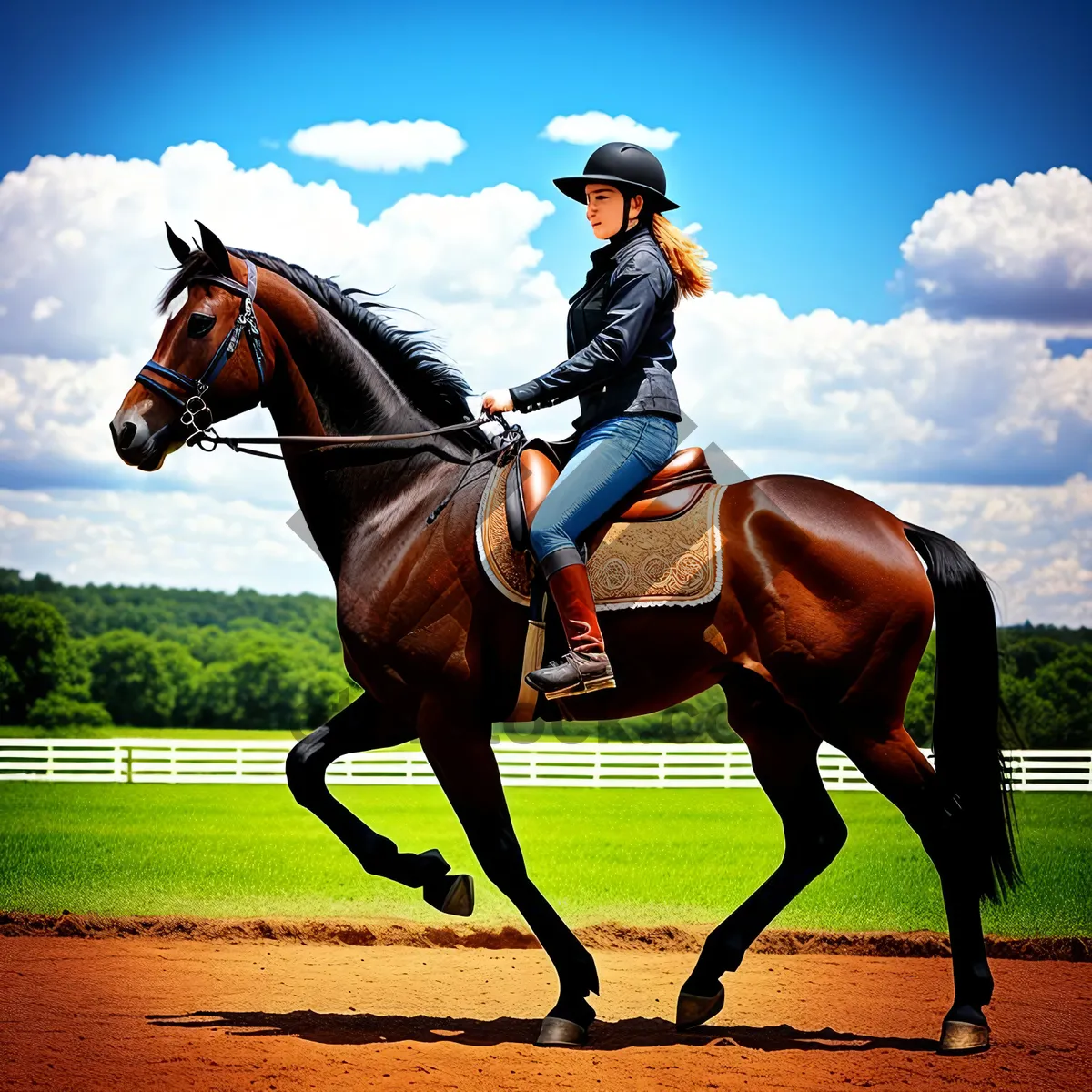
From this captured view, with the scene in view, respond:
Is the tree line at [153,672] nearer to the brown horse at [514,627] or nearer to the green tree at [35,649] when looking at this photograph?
the green tree at [35,649]

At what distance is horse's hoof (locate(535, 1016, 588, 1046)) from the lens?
16.1 feet

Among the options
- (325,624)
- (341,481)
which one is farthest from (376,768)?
(325,624)

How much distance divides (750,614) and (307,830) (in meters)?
10.8

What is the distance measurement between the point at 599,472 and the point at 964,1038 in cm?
287

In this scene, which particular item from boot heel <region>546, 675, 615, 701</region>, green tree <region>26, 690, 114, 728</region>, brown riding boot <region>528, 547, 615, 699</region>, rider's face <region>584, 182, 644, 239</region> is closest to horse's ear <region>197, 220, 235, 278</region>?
rider's face <region>584, 182, 644, 239</region>

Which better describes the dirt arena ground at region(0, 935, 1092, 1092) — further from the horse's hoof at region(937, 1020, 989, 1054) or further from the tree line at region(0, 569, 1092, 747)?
the tree line at region(0, 569, 1092, 747)

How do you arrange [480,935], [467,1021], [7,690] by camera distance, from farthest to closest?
1. [7,690]
2. [480,935]
3. [467,1021]

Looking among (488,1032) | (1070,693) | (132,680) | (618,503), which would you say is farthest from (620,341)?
(132,680)

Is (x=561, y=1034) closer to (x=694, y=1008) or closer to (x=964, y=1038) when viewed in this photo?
(x=694, y=1008)

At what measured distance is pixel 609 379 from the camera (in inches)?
201

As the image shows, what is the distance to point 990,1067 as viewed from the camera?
472cm

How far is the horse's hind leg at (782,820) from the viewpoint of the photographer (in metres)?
5.31

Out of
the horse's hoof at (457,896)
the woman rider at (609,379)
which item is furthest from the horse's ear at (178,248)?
the horse's hoof at (457,896)

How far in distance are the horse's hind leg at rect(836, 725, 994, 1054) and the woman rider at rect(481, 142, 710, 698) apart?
125cm
